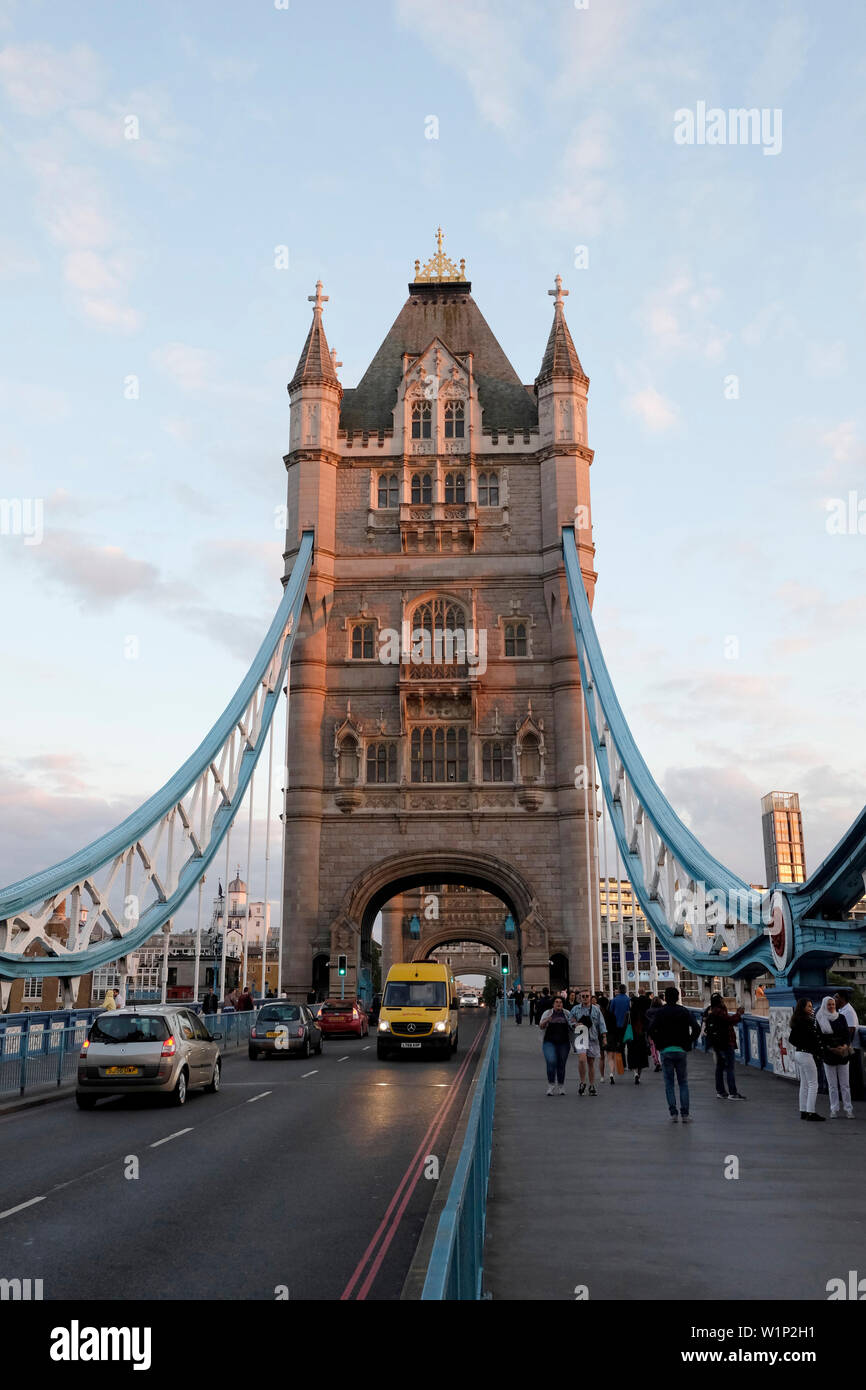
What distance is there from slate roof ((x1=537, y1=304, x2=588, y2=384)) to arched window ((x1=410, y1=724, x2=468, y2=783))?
15.9 m

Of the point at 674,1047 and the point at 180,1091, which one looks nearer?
the point at 674,1047

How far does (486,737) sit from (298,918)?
33.0 ft

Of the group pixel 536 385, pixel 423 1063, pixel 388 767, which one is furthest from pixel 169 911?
pixel 536 385

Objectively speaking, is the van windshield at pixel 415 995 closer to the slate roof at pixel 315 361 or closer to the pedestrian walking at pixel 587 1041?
the pedestrian walking at pixel 587 1041

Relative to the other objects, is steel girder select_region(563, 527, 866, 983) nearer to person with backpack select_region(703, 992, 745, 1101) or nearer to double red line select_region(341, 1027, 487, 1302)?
person with backpack select_region(703, 992, 745, 1101)

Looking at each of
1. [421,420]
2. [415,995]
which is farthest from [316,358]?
[415,995]

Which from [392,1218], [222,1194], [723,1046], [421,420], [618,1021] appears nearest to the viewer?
[392,1218]

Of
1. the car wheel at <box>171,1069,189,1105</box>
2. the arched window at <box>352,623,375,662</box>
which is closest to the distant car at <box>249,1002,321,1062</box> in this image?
the car wheel at <box>171,1069,189,1105</box>

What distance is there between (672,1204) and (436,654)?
1506 inches

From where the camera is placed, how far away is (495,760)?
4566 centimetres

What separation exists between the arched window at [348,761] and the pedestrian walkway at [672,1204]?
29354mm

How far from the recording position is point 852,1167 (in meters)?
10.8

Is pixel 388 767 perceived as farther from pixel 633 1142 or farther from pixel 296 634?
pixel 633 1142

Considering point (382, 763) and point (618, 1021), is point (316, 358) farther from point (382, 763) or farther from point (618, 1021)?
point (618, 1021)
